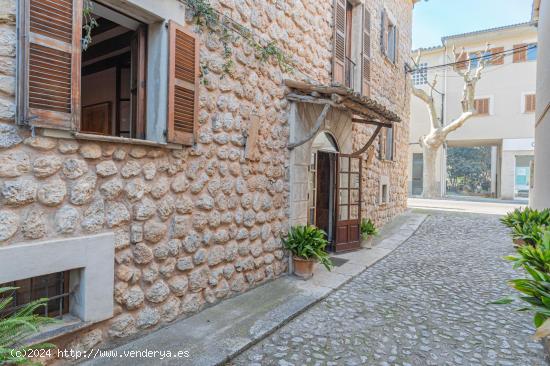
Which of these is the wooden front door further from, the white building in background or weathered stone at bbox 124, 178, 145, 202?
the white building in background

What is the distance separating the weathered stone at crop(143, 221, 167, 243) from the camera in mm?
3027

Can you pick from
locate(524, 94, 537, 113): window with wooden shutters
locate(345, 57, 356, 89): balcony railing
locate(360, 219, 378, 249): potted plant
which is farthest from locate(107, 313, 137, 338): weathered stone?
locate(524, 94, 537, 113): window with wooden shutters

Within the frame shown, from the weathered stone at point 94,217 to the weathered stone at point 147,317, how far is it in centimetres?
90

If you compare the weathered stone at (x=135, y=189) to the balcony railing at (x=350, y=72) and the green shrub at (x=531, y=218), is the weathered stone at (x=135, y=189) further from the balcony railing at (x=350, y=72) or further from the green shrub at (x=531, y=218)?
the green shrub at (x=531, y=218)

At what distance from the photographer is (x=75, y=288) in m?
2.64

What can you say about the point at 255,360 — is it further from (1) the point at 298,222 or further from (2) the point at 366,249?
(2) the point at 366,249

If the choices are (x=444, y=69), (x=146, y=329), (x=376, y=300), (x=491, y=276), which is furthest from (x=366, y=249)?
(x=444, y=69)

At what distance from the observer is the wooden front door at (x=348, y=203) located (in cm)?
672

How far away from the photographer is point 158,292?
10.3ft

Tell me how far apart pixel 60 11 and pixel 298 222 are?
12.7ft

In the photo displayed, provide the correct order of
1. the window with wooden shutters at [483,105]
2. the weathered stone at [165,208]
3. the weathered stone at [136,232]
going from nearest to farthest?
the weathered stone at [136,232]
the weathered stone at [165,208]
the window with wooden shutters at [483,105]

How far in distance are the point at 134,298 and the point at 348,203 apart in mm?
4915

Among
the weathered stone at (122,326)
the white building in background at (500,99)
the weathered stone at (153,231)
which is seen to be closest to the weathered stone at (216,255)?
the weathered stone at (153,231)

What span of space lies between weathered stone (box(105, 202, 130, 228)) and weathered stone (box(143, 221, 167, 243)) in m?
0.20
